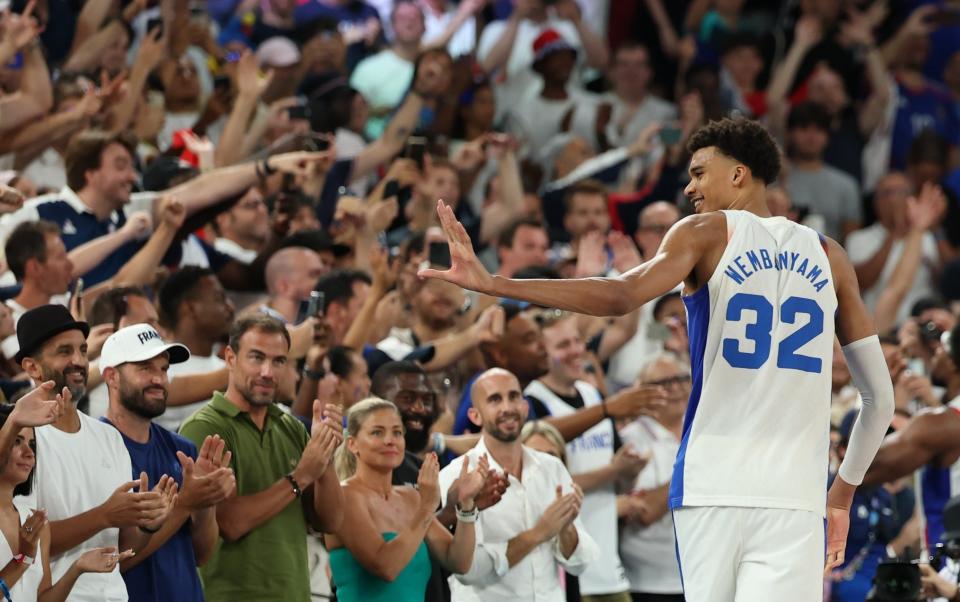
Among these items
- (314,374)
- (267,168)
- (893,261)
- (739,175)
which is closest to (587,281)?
(739,175)

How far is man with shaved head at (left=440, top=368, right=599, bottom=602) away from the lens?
7773mm

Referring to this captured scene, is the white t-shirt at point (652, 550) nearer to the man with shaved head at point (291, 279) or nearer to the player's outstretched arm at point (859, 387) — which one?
the man with shaved head at point (291, 279)

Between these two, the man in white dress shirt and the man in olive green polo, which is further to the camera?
the man in white dress shirt

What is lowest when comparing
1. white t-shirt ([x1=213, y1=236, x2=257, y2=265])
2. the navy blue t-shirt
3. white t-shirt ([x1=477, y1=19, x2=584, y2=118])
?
the navy blue t-shirt

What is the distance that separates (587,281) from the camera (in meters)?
5.05

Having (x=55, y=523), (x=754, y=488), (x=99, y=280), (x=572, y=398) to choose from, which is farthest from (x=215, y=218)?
(x=754, y=488)

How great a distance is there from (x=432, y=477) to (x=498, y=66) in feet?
29.1

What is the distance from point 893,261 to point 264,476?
28.8 feet

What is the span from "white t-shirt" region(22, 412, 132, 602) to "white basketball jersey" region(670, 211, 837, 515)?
7.53 ft

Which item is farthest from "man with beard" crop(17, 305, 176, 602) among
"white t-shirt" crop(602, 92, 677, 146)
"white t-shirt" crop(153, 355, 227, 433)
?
"white t-shirt" crop(602, 92, 677, 146)

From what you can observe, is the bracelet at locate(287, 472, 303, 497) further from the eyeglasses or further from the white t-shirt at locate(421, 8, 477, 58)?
the white t-shirt at locate(421, 8, 477, 58)

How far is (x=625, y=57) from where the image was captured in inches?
616

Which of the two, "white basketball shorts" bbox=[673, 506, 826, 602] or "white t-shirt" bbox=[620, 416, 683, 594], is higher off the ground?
"white basketball shorts" bbox=[673, 506, 826, 602]

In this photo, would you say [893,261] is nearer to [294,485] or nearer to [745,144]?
[294,485]
